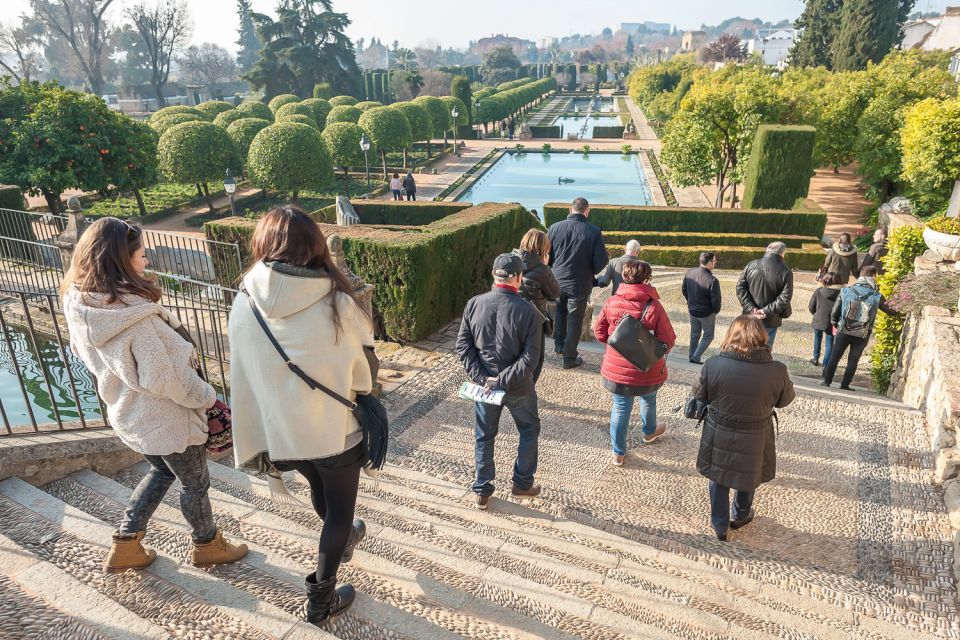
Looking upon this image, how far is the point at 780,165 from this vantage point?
18.5m

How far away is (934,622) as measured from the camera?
10.3 feet

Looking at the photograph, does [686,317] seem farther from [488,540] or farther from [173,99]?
[173,99]

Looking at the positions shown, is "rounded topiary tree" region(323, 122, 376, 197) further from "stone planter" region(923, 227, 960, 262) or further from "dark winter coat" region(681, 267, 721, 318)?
"stone planter" region(923, 227, 960, 262)

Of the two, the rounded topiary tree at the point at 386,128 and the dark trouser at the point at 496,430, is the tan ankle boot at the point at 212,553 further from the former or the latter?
the rounded topiary tree at the point at 386,128

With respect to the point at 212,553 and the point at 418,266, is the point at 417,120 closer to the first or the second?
the point at 418,266

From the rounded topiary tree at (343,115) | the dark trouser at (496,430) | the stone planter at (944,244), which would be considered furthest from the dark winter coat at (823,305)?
the rounded topiary tree at (343,115)

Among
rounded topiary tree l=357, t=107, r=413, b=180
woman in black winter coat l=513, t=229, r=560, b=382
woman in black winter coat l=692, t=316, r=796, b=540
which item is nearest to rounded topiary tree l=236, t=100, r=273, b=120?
rounded topiary tree l=357, t=107, r=413, b=180

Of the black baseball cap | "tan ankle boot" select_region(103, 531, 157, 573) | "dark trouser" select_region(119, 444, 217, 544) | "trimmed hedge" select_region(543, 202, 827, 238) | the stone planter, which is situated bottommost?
"trimmed hedge" select_region(543, 202, 827, 238)

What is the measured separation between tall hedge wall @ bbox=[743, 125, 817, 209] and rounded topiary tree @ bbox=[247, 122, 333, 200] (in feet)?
46.3

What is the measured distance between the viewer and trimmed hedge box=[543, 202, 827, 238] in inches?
669

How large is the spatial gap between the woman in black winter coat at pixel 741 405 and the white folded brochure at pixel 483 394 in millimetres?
1175

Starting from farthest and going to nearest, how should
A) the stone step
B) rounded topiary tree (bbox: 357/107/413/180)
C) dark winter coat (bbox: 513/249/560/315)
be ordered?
rounded topiary tree (bbox: 357/107/413/180), dark winter coat (bbox: 513/249/560/315), the stone step

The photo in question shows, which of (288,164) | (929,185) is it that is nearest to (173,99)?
(288,164)

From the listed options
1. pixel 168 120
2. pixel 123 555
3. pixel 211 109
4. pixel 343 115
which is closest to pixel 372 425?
pixel 123 555
